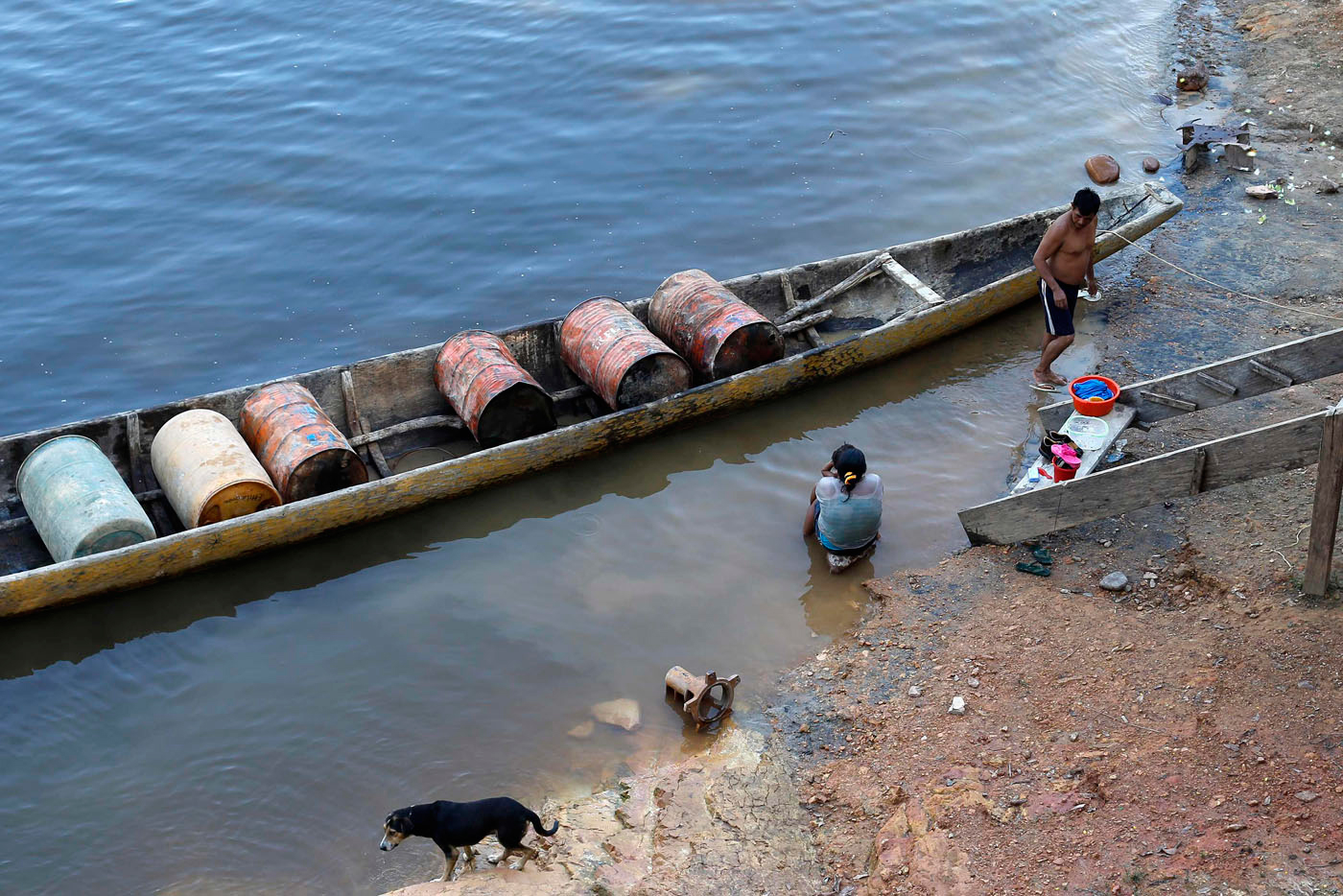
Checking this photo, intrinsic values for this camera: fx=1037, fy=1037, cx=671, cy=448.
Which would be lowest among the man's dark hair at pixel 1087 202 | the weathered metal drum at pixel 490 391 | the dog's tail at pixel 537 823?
the dog's tail at pixel 537 823

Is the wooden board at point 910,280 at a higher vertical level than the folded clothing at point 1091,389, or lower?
higher

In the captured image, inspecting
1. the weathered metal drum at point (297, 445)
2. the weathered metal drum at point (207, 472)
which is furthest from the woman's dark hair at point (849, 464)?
the weathered metal drum at point (207, 472)

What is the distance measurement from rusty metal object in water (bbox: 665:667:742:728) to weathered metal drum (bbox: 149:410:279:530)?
3.89 m

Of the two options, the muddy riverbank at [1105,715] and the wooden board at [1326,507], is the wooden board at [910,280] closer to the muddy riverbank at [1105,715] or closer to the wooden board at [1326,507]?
the muddy riverbank at [1105,715]

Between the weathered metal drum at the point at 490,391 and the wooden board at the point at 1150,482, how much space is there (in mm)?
4034

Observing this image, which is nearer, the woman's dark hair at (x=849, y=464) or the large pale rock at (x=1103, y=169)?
the woman's dark hair at (x=849, y=464)

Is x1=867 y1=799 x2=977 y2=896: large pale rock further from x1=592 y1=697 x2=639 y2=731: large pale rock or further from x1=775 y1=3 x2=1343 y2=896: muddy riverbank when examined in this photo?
x1=592 y1=697 x2=639 y2=731: large pale rock

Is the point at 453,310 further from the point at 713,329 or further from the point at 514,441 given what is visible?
the point at 713,329

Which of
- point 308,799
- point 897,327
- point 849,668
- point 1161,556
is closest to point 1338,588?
point 1161,556

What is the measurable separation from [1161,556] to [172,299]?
37.8 ft

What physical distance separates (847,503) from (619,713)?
95.2 inches

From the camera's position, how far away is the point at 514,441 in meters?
9.55

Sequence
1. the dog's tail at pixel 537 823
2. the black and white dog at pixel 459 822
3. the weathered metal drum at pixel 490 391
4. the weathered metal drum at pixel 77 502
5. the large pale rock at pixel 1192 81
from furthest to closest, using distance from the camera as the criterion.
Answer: the large pale rock at pixel 1192 81 → the weathered metal drum at pixel 490 391 → the weathered metal drum at pixel 77 502 → the dog's tail at pixel 537 823 → the black and white dog at pixel 459 822

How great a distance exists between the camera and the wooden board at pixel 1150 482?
661 centimetres
